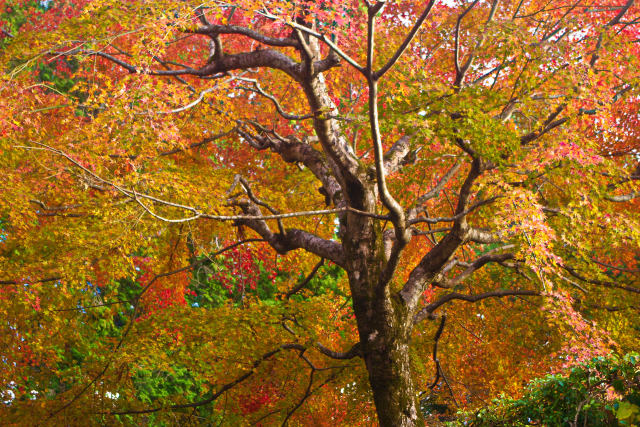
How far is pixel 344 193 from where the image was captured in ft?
21.5

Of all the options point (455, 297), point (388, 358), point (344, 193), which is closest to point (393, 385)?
point (388, 358)

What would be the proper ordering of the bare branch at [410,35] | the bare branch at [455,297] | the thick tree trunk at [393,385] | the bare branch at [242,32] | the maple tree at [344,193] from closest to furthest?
1. the bare branch at [410,35]
2. the maple tree at [344,193]
3. the thick tree trunk at [393,385]
4. the bare branch at [242,32]
5. the bare branch at [455,297]

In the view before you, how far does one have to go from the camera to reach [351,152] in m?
6.47

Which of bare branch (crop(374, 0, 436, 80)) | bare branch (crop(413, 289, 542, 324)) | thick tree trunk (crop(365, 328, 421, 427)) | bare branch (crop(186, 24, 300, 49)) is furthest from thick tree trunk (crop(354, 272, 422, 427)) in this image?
bare branch (crop(186, 24, 300, 49))

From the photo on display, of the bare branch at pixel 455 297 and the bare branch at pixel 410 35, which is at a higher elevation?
the bare branch at pixel 410 35

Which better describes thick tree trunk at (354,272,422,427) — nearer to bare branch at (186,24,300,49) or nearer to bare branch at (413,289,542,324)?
bare branch at (413,289,542,324)

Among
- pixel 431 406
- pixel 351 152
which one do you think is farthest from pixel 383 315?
pixel 431 406

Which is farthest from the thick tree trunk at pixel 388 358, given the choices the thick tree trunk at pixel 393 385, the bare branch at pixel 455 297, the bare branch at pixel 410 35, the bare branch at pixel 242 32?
the bare branch at pixel 242 32

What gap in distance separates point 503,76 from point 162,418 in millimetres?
7727

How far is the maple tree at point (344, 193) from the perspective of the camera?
5.43 m

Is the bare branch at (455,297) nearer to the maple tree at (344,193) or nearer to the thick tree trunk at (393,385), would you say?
the maple tree at (344,193)

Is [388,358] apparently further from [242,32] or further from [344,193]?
[242,32]

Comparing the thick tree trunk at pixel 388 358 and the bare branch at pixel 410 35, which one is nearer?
the bare branch at pixel 410 35

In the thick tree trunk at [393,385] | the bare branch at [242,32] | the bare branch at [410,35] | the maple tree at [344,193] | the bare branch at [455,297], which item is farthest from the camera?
the bare branch at [455,297]
